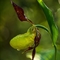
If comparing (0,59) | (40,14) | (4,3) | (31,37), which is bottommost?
(0,59)

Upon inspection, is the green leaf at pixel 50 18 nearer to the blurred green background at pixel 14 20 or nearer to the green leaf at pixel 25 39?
the green leaf at pixel 25 39

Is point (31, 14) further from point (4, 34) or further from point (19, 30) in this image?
point (4, 34)

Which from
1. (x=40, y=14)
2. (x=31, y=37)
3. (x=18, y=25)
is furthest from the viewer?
(x=18, y=25)

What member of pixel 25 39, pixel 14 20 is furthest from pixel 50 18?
pixel 14 20

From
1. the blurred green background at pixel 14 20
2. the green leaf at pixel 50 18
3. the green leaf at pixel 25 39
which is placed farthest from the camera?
the blurred green background at pixel 14 20

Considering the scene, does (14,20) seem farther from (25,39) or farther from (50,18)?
(50,18)

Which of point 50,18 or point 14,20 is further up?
point 14,20

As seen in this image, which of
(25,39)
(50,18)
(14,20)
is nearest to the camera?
(50,18)

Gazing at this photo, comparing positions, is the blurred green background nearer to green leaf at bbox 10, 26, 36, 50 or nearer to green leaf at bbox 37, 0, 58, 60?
green leaf at bbox 10, 26, 36, 50

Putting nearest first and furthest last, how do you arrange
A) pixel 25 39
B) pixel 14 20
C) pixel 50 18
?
pixel 50 18 < pixel 25 39 < pixel 14 20

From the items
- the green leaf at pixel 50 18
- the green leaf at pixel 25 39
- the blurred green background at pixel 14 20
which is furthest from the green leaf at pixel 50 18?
the blurred green background at pixel 14 20

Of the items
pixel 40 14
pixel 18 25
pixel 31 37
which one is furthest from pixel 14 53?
pixel 31 37
